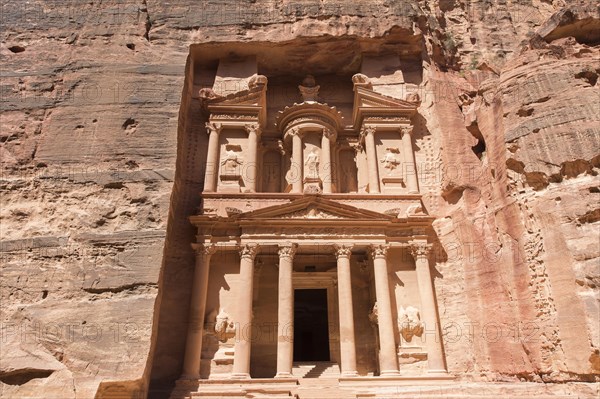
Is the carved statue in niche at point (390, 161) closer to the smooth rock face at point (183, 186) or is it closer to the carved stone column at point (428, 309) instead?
the smooth rock face at point (183, 186)

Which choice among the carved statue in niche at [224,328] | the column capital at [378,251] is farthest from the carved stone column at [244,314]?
the column capital at [378,251]

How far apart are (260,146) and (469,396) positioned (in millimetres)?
11121

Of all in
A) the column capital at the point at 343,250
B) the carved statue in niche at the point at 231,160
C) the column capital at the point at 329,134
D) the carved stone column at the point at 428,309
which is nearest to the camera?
the carved stone column at the point at 428,309

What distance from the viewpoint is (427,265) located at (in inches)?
552

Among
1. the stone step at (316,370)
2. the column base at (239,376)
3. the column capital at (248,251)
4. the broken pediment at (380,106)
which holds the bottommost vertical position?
the column base at (239,376)

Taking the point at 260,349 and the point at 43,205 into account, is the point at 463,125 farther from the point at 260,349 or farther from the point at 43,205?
the point at 43,205

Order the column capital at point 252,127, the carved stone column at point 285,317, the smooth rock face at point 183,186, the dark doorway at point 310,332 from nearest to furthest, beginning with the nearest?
the smooth rock face at point 183,186, the carved stone column at point 285,317, the column capital at point 252,127, the dark doorway at point 310,332

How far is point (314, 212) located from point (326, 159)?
2.48 meters

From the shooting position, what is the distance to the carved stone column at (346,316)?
12.8 meters

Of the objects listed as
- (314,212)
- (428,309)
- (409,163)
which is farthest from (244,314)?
(409,163)

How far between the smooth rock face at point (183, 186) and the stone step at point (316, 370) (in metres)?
3.20

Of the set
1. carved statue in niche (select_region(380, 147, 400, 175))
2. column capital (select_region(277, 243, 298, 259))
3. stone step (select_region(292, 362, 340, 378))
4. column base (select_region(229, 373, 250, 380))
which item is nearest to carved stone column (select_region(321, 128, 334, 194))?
carved statue in niche (select_region(380, 147, 400, 175))

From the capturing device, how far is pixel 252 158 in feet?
52.2

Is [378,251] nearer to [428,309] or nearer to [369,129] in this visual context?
[428,309]
